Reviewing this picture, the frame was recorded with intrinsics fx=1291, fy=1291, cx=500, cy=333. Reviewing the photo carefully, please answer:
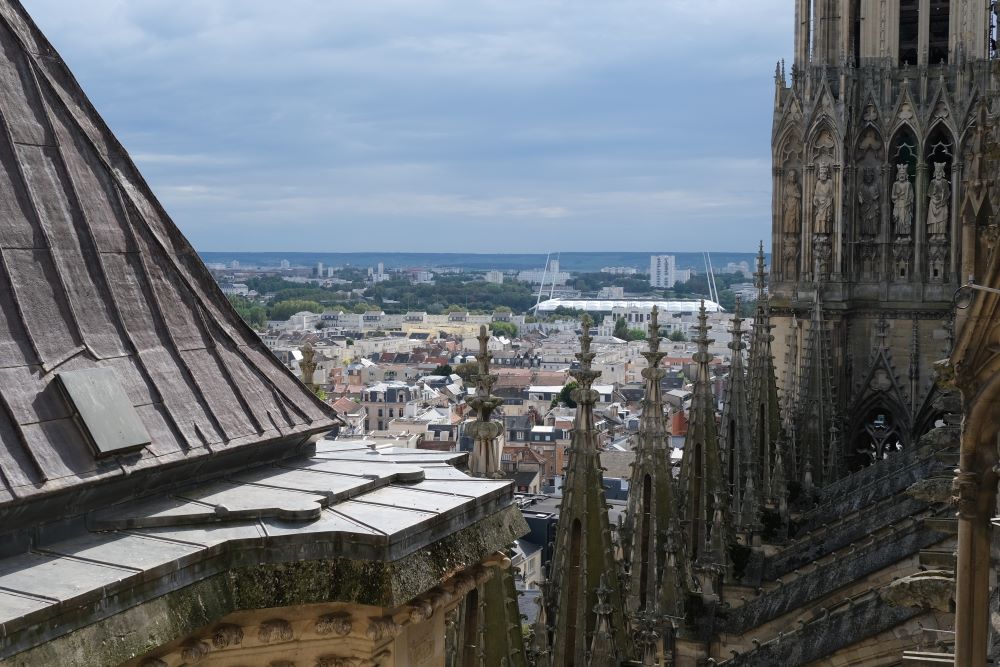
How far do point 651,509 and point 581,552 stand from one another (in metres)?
4.70

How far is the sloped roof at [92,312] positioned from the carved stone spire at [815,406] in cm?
2517

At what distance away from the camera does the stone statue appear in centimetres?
3206

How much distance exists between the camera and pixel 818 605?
18.5 m

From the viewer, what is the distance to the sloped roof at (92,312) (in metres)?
4.57

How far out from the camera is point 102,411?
15.1 ft

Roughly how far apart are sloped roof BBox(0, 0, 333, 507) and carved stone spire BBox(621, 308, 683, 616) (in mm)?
12371

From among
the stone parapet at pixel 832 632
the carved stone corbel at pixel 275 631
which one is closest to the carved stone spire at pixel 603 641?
the stone parapet at pixel 832 632

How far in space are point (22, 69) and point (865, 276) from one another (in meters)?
29.1

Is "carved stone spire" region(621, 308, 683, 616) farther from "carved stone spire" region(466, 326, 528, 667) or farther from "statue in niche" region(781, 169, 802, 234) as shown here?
"statue in niche" region(781, 169, 802, 234)

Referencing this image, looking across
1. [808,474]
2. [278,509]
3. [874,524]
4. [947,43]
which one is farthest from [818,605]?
[947,43]

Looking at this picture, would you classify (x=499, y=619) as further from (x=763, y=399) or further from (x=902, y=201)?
(x=902, y=201)

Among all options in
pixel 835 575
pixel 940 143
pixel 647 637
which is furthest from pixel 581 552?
pixel 940 143

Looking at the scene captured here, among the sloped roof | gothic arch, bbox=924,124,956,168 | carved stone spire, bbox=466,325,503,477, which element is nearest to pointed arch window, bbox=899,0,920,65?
gothic arch, bbox=924,124,956,168

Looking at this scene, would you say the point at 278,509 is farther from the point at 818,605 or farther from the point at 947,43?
the point at 947,43
